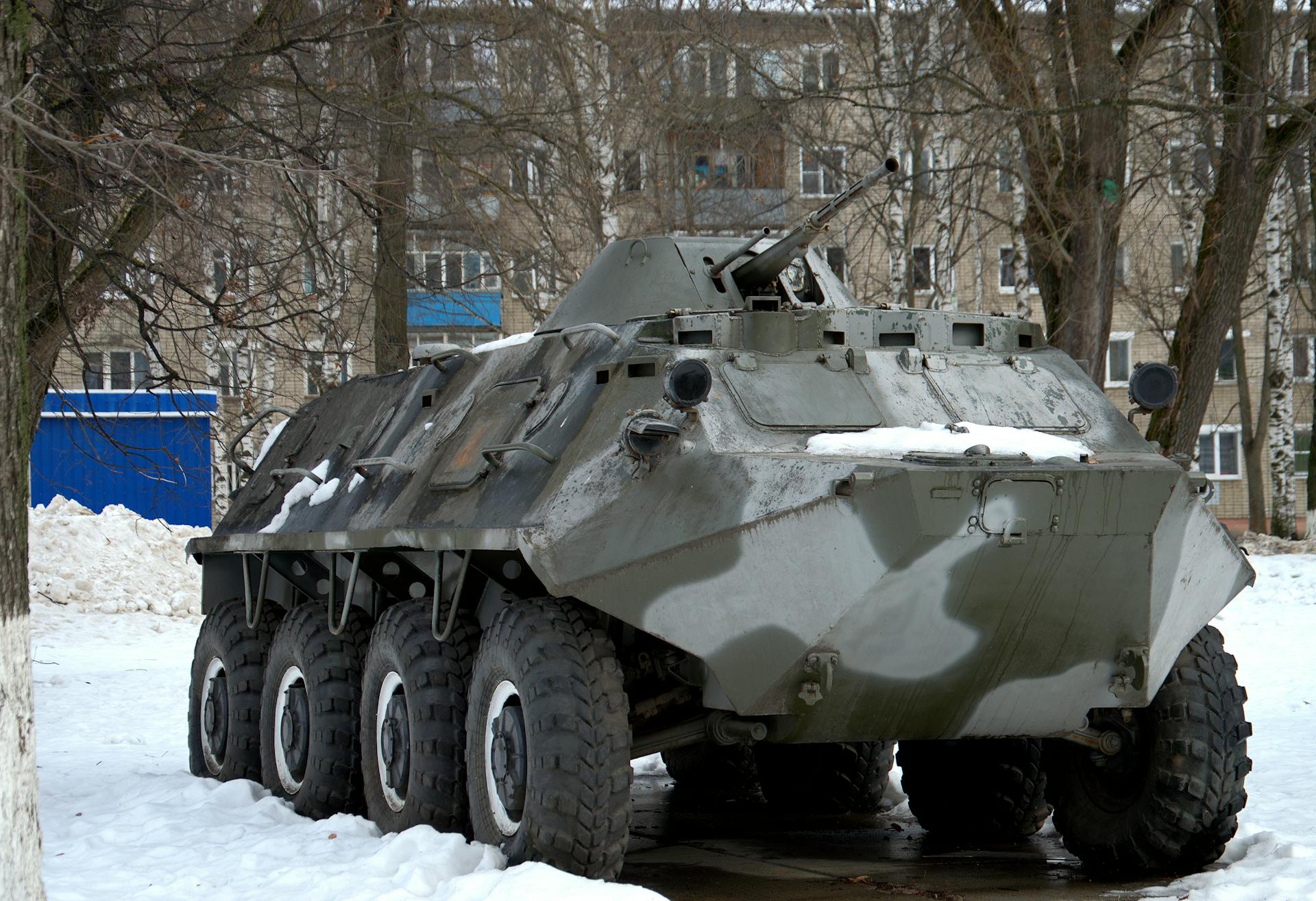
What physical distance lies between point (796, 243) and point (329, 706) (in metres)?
3.18

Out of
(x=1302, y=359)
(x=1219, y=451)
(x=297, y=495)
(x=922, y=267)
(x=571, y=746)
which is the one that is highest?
(x=922, y=267)

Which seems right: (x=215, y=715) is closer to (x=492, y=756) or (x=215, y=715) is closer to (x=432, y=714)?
(x=432, y=714)

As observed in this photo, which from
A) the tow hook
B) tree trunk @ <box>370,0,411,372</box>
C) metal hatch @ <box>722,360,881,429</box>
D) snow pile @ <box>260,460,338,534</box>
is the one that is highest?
tree trunk @ <box>370,0,411,372</box>

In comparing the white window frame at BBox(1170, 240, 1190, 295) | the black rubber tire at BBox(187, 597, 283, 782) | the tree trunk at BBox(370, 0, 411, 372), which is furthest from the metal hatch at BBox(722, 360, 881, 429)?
the white window frame at BBox(1170, 240, 1190, 295)

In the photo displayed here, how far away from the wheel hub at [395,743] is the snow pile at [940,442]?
2.34m

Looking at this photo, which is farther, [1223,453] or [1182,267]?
[1223,453]

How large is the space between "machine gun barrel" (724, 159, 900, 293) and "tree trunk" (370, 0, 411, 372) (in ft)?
11.5

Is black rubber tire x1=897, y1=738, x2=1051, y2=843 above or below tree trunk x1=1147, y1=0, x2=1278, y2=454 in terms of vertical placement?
below

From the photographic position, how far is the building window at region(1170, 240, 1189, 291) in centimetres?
2381

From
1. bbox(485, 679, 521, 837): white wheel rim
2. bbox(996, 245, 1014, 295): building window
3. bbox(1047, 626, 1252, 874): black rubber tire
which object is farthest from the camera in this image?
bbox(996, 245, 1014, 295): building window

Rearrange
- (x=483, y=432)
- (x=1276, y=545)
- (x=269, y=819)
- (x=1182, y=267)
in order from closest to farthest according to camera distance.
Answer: (x=483, y=432) → (x=269, y=819) → (x=1276, y=545) → (x=1182, y=267)

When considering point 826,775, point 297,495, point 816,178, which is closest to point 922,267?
point 816,178

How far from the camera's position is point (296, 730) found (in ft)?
30.7

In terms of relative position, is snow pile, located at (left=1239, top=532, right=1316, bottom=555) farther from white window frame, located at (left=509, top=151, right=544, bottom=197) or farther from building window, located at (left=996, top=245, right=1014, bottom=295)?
building window, located at (left=996, top=245, right=1014, bottom=295)
